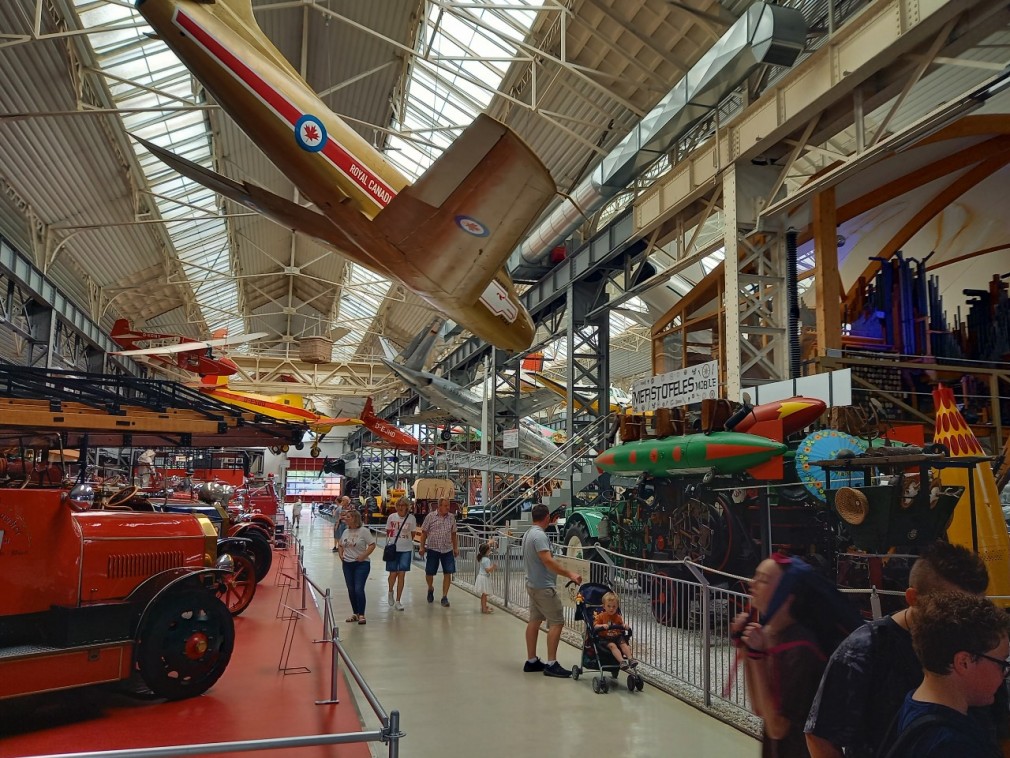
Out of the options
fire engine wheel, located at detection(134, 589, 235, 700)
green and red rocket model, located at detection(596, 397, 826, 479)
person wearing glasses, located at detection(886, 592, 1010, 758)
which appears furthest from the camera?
green and red rocket model, located at detection(596, 397, 826, 479)

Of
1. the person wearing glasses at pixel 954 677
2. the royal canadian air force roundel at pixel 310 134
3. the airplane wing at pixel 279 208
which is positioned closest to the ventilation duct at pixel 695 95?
the royal canadian air force roundel at pixel 310 134

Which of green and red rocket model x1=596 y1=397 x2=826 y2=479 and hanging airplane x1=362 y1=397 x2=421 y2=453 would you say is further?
hanging airplane x1=362 y1=397 x2=421 y2=453

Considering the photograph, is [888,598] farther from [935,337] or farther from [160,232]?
[160,232]

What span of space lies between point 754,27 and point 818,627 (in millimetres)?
10988

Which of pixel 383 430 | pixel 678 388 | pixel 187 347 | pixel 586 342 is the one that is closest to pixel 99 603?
pixel 678 388

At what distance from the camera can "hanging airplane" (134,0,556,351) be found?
903 cm

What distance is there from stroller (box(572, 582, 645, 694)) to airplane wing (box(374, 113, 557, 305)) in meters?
4.69

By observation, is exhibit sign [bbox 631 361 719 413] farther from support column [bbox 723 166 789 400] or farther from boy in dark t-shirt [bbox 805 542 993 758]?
boy in dark t-shirt [bbox 805 542 993 758]

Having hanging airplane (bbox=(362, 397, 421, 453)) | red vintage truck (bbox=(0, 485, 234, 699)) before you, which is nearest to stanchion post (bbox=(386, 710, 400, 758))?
red vintage truck (bbox=(0, 485, 234, 699))

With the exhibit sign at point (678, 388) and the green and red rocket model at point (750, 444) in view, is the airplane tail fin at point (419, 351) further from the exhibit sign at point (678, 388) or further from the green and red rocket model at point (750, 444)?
the green and red rocket model at point (750, 444)

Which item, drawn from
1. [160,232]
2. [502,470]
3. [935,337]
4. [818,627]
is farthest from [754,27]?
[160,232]

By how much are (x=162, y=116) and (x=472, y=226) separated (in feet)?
46.9

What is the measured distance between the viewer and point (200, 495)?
16.6 m

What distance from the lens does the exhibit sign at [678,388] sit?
1119 centimetres
